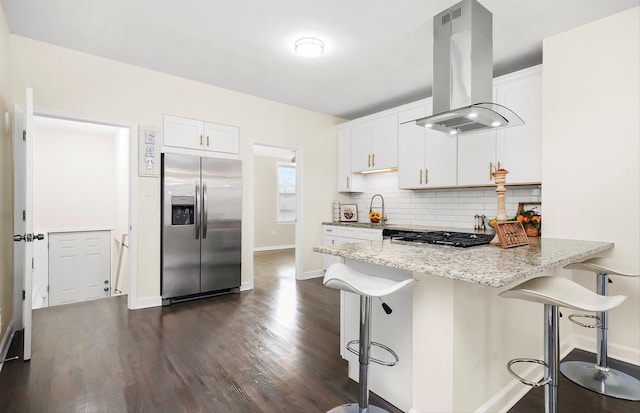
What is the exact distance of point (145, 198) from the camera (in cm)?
351

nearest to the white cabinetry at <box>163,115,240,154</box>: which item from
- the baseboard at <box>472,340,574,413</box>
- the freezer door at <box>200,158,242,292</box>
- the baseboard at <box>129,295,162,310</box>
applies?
the freezer door at <box>200,158,242,292</box>

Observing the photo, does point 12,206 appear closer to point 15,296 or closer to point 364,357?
point 15,296

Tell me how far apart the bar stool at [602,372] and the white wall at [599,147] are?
416 millimetres

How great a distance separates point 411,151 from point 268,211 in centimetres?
468

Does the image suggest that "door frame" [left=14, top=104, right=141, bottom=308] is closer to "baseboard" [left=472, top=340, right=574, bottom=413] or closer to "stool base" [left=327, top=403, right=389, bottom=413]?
"stool base" [left=327, top=403, right=389, bottom=413]

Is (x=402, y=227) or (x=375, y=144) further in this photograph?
(x=375, y=144)

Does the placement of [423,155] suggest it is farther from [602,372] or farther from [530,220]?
[602,372]

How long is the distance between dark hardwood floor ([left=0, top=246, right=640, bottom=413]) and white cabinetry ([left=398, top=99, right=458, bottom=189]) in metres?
1.98

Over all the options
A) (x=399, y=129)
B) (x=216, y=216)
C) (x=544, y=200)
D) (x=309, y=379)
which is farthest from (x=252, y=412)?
(x=399, y=129)

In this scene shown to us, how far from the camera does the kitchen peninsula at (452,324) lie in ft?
4.83

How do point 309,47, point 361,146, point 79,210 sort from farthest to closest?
1. point 79,210
2. point 361,146
3. point 309,47

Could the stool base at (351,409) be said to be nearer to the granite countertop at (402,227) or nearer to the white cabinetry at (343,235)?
the granite countertop at (402,227)

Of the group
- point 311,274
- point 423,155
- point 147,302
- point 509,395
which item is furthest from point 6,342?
point 423,155

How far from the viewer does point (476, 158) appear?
3.54 metres
